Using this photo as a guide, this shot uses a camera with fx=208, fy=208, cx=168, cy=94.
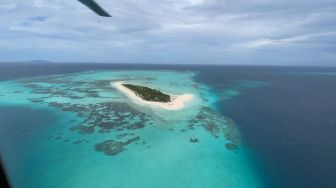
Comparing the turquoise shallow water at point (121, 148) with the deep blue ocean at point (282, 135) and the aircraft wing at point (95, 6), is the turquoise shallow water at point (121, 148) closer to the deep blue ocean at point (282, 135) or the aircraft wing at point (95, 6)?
the deep blue ocean at point (282, 135)

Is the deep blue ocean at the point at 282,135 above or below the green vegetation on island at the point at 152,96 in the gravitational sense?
below

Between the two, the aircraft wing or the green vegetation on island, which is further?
the green vegetation on island

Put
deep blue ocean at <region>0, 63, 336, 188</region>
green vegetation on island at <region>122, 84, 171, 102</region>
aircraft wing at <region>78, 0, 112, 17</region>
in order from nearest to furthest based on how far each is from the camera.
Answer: aircraft wing at <region>78, 0, 112, 17</region> → deep blue ocean at <region>0, 63, 336, 188</region> → green vegetation on island at <region>122, 84, 171, 102</region>

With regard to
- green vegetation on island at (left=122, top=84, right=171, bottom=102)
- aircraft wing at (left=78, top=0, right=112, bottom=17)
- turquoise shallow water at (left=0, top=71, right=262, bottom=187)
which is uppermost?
aircraft wing at (left=78, top=0, right=112, bottom=17)

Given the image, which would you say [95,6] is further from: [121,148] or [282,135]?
[282,135]

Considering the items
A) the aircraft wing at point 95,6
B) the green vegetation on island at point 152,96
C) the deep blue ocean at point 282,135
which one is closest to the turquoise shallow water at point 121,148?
the deep blue ocean at point 282,135

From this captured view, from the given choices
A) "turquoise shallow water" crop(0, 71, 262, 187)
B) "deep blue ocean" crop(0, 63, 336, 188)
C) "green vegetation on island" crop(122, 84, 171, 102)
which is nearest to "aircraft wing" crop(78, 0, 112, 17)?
"turquoise shallow water" crop(0, 71, 262, 187)

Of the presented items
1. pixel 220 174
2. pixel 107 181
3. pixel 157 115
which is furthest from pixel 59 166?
pixel 157 115

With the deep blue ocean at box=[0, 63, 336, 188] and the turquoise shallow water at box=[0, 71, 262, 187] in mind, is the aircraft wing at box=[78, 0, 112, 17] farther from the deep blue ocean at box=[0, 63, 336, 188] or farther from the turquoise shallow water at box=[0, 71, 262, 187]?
the deep blue ocean at box=[0, 63, 336, 188]

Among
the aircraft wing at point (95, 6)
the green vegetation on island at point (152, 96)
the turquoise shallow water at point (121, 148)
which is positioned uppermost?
the aircraft wing at point (95, 6)

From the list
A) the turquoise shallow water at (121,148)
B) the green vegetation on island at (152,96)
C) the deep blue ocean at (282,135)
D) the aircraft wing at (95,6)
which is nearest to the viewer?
the aircraft wing at (95,6)
